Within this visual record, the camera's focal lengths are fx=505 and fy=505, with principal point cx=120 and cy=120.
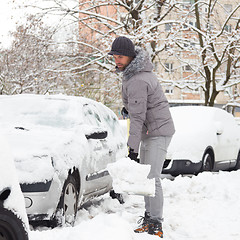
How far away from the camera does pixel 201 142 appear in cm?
1020

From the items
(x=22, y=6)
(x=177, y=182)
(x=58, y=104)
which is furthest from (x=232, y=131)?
(x=22, y=6)

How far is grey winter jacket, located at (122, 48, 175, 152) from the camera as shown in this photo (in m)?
4.98

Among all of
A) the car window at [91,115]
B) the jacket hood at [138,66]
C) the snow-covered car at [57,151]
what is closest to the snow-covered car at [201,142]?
the snow-covered car at [57,151]

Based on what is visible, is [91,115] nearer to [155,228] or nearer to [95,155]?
[95,155]

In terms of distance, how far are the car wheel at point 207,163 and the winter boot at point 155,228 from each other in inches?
204

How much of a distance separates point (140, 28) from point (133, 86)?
13.6 metres

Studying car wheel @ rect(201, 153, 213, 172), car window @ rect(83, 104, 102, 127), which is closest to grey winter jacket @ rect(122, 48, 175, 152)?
car window @ rect(83, 104, 102, 127)

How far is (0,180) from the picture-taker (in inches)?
106

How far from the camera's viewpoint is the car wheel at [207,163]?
33.8ft

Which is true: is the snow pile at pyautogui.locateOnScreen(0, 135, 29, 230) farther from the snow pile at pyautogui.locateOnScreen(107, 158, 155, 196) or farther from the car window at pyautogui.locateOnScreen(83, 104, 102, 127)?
the car window at pyautogui.locateOnScreen(83, 104, 102, 127)

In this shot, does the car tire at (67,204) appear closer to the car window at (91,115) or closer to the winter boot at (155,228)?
the winter boot at (155,228)

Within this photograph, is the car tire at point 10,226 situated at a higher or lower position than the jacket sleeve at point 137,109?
lower

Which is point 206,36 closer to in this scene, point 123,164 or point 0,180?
point 123,164

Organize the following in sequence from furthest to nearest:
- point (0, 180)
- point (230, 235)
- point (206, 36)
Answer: point (206, 36) < point (230, 235) < point (0, 180)
